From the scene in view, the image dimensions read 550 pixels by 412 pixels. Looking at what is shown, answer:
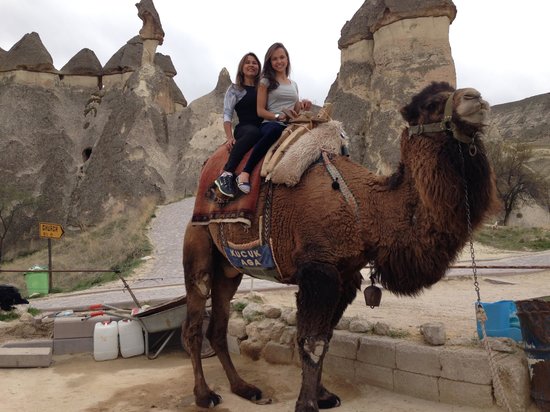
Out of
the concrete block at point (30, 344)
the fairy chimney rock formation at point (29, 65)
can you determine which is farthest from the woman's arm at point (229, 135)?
the fairy chimney rock formation at point (29, 65)

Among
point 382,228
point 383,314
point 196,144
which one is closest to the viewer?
point 382,228

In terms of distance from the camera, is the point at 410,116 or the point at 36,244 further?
the point at 36,244

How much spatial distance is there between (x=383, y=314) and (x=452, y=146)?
13.3 ft

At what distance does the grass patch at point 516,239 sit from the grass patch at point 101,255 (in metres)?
12.1

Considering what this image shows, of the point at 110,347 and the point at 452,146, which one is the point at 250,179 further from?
the point at 110,347

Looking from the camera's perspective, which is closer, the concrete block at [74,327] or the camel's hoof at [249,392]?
the camel's hoof at [249,392]

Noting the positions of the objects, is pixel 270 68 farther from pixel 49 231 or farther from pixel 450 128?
pixel 49 231

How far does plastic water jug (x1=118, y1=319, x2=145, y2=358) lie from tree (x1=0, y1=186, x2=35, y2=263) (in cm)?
2831

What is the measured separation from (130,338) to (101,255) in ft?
39.3

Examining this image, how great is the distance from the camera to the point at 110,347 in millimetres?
5914

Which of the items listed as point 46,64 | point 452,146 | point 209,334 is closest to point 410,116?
point 452,146

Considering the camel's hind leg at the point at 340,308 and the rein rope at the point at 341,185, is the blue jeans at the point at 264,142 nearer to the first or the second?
the rein rope at the point at 341,185

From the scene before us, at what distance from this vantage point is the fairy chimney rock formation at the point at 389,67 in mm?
24516

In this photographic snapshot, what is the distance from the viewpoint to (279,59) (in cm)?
403
